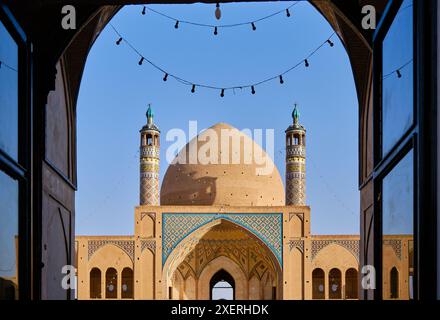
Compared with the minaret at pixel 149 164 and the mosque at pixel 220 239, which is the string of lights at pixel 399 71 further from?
the minaret at pixel 149 164

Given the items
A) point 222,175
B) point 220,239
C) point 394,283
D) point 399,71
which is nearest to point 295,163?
point 222,175

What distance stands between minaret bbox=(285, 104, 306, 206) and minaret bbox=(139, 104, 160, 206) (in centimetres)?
433

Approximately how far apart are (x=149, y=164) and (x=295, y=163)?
4800 mm

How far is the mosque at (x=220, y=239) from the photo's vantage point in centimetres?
2323

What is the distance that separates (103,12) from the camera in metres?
6.89

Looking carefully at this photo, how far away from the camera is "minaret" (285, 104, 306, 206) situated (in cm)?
2455

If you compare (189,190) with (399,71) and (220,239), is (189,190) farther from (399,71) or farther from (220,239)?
(399,71)

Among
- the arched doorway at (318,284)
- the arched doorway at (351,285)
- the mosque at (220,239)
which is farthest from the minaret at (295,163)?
the arched doorway at (351,285)

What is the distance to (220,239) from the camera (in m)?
26.2

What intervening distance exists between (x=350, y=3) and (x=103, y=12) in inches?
111

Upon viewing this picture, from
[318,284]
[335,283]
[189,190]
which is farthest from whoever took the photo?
[189,190]

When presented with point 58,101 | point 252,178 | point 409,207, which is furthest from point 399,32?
point 252,178

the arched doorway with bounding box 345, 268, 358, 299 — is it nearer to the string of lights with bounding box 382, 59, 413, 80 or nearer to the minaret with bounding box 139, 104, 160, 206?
the minaret with bounding box 139, 104, 160, 206

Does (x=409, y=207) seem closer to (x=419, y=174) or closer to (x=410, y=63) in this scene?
(x=419, y=174)
